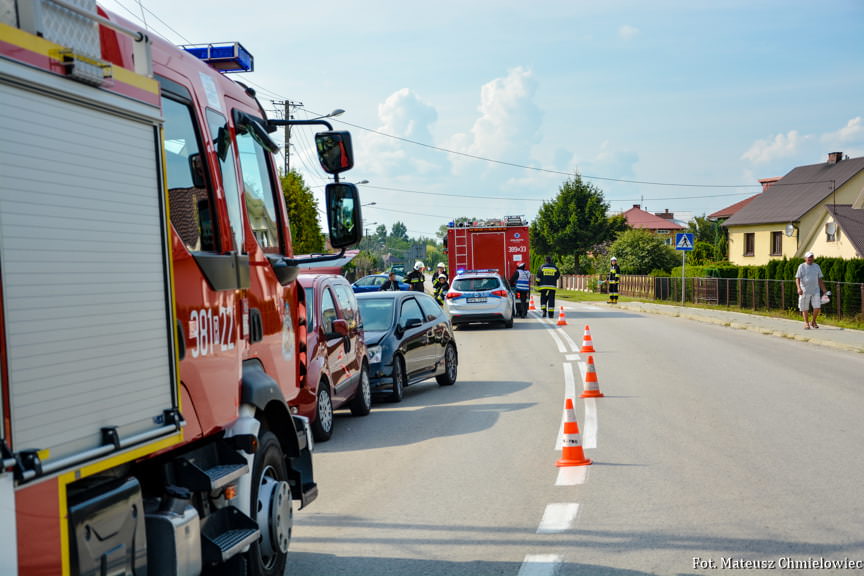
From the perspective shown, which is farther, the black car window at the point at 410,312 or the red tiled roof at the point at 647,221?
the red tiled roof at the point at 647,221

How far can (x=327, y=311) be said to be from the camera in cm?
1077

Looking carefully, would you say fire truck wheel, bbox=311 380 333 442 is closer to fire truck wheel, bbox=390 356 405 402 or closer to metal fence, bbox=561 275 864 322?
fire truck wheel, bbox=390 356 405 402

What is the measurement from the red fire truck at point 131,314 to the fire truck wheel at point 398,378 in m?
7.20

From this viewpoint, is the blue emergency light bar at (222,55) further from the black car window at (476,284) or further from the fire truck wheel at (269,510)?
the black car window at (476,284)

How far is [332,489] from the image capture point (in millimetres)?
7668

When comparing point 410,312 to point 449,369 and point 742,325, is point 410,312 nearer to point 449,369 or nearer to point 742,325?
point 449,369

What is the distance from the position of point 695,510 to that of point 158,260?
436 centimetres

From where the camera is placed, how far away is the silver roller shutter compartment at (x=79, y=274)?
2777 mm

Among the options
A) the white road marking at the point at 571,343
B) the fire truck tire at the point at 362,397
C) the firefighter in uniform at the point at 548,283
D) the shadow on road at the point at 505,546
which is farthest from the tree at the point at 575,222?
the shadow on road at the point at 505,546

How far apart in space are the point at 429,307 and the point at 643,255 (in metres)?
49.2

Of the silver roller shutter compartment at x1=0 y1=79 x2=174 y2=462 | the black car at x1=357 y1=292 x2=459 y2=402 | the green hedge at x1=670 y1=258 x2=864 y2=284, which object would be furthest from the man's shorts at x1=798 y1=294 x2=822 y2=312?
the silver roller shutter compartment at x1=0 y1=79 x2=174 y2=462

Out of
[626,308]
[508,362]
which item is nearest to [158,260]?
[508,362]

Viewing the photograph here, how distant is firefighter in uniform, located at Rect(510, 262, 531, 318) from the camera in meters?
30.3

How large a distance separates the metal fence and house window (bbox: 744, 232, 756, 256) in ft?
30.6
